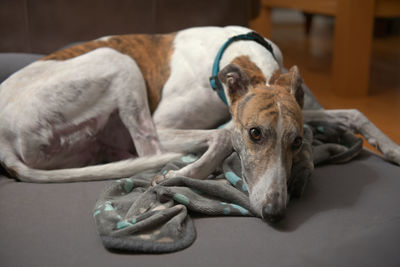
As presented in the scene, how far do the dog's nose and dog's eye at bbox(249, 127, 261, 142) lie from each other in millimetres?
232

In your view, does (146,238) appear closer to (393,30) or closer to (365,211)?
(365,211)

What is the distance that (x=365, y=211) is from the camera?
139 centimetres

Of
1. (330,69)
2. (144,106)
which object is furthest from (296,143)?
(330,69)

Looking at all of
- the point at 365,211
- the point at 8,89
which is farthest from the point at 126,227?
the point at 8,89

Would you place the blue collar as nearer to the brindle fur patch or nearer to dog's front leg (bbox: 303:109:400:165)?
the brindle fur patch

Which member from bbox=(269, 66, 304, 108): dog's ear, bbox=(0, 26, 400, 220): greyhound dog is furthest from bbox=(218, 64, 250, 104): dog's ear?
bbox=(269, 66, 304, 108): dog's ear

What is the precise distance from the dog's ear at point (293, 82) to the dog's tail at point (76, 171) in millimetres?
586

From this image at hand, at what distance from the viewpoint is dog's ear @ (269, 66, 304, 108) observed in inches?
59.6

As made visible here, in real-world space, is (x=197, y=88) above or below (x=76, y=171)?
above

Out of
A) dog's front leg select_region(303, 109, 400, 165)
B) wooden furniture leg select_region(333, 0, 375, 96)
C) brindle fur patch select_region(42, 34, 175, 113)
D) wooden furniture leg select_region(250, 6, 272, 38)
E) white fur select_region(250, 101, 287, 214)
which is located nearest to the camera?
white fur select_region(250, 101, 287, 214)

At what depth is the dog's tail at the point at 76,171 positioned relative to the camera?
5.32ft

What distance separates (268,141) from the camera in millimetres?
1327

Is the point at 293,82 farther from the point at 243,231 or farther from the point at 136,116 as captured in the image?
the point at 136,116

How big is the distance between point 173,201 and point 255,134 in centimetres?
37
